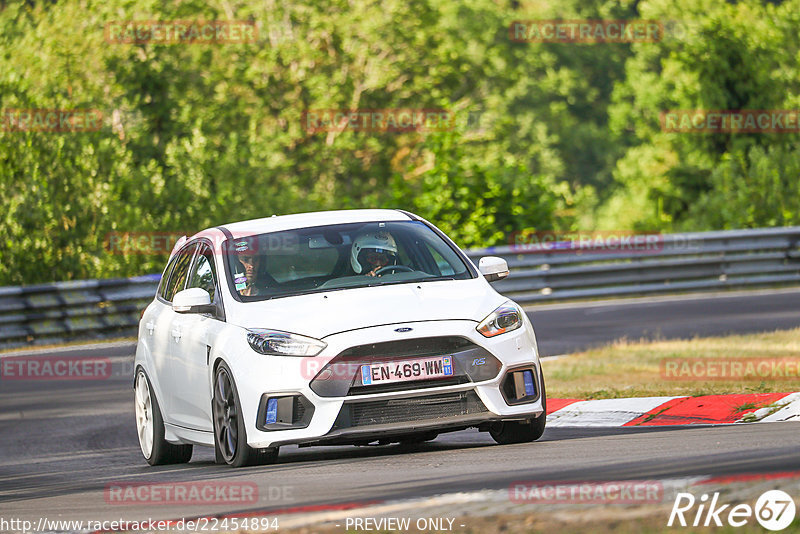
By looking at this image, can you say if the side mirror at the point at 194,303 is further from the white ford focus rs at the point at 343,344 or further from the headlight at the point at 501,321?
the headlight at the point at 501,321

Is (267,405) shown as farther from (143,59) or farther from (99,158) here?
(143,59)

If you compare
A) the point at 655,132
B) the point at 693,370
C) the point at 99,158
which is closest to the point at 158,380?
the point at 693,370

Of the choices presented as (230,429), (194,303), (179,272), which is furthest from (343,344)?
(179,272)

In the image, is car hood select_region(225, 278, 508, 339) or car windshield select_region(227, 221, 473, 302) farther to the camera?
car windshield select_region(227, 221, 473, 302)

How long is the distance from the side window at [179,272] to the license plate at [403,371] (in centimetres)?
248

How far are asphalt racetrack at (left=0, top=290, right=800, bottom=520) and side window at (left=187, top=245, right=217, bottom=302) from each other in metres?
1.18

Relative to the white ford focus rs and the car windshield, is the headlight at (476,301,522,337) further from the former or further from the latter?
the car windshield

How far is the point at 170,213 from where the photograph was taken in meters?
30.3

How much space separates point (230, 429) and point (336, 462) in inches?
26.1

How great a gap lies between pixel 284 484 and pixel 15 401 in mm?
8810

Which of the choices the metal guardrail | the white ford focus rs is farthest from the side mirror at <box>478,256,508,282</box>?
the metal guardrail

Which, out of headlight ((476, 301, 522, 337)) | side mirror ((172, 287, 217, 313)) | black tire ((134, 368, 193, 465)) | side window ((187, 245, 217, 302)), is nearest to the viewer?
headlight ((476, 301, 522, 337))

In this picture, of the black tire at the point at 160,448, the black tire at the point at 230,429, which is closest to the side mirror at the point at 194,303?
the black tire at the point at 230,429

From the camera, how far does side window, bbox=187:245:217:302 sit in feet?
32.0
